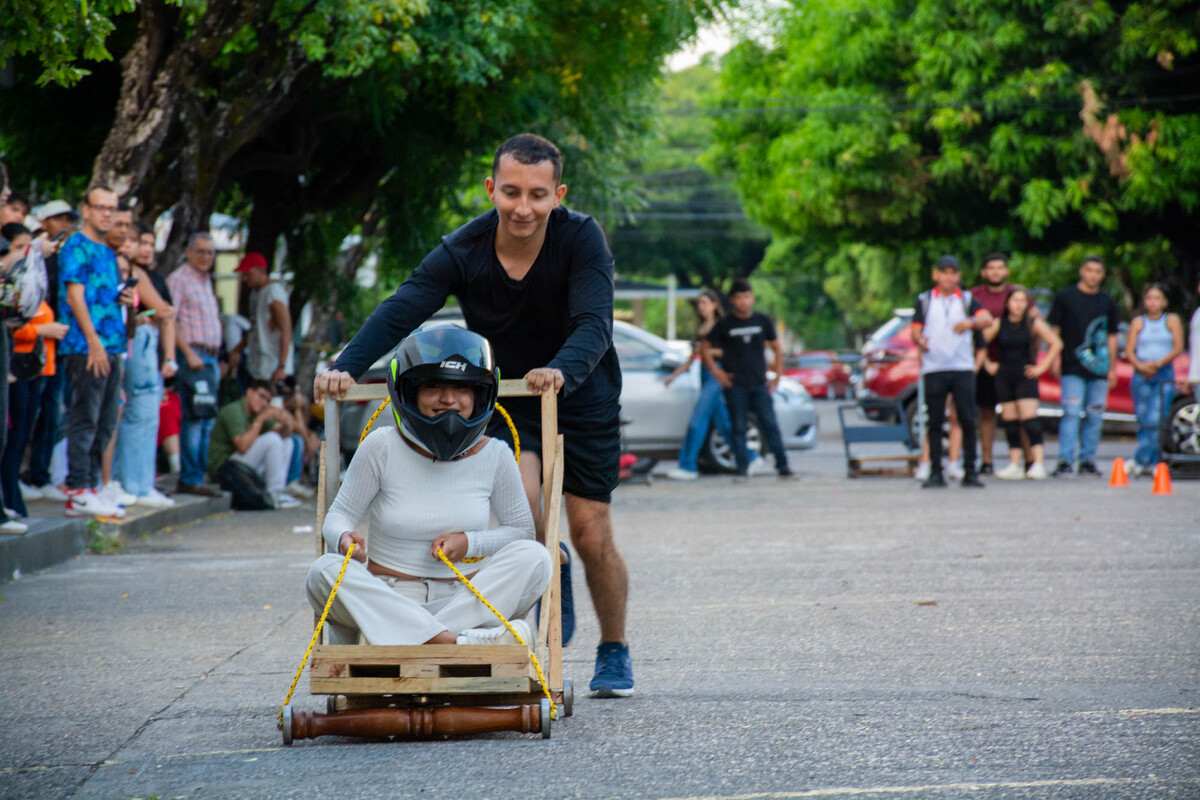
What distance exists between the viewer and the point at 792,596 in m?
9.17

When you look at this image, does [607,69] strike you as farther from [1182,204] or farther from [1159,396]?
[1182,204]

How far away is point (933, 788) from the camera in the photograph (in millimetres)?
4766

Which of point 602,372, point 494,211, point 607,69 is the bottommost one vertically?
point 602,372

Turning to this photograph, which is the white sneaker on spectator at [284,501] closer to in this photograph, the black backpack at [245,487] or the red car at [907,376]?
the black backpack at [245,487]

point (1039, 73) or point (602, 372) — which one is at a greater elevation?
point (1039, 73)

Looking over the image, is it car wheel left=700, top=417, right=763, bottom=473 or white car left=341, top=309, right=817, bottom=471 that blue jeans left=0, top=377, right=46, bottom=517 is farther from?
car wheel left=700, top=417, right=763, bottom=473

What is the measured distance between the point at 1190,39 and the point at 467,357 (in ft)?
79.5

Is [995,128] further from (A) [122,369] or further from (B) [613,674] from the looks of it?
(B) [613,674]

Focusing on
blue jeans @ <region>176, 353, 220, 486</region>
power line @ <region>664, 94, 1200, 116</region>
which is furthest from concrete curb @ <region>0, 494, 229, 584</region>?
power line @ <region>664, 94, 1200, 116</region>

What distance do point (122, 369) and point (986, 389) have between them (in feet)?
29.6

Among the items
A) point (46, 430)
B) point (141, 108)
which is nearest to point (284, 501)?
point (141, 108)

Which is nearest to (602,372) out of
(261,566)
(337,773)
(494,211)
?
(494,211)

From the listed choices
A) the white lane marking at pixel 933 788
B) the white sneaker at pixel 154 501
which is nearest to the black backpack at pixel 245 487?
the white sneaker at pixel 154 501

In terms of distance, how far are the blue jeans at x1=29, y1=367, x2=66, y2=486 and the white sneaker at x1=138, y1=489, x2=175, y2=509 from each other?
744mm
